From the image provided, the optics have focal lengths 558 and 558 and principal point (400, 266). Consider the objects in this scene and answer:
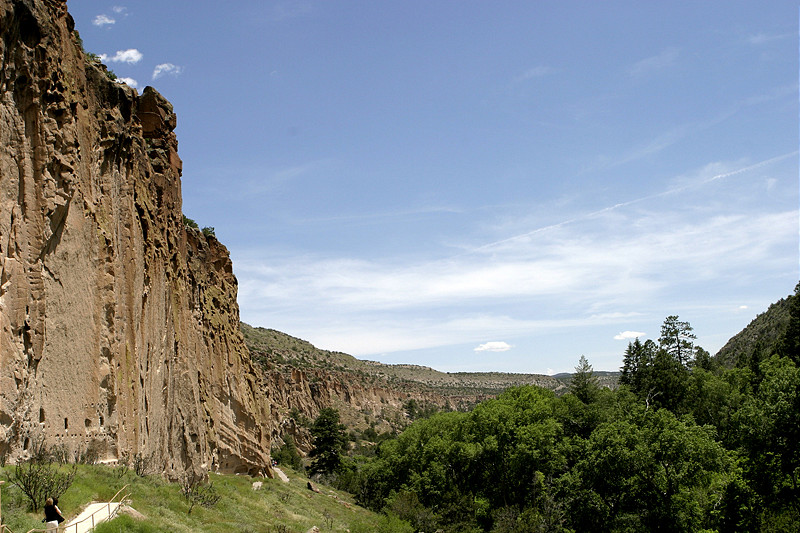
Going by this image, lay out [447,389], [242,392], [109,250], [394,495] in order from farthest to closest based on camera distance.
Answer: [447,389] < [394,495] < [242,392] < [109,250]

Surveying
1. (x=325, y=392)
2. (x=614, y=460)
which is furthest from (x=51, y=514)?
(x=325, y=392)

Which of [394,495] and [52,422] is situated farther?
[394,495]

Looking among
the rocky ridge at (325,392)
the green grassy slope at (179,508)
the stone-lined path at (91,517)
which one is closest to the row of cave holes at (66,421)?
the green grassy slope at (179,508)

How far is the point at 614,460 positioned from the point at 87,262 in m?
27.0

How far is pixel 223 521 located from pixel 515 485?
23.0 meters

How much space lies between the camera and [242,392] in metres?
42.3

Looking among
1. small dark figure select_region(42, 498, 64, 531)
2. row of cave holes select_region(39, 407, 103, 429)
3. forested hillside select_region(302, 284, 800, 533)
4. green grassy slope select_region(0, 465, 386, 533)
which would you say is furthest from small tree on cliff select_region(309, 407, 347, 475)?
small dark figure select_region(42, 498, 64, 531)

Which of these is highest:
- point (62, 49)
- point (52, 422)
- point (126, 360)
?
point (62, 49)

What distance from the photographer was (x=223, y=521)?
21766mm

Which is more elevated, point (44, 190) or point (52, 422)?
point (44, 190)

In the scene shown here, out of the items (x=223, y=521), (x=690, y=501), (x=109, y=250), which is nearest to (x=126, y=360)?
(x=109, y=250)

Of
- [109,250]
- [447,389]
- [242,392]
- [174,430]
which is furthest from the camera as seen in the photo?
[447,389]

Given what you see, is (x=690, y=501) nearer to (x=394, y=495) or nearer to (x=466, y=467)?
(x=466, y=467)

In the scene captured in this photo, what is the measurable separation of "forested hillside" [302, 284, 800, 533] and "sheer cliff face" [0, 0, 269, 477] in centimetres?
1984
